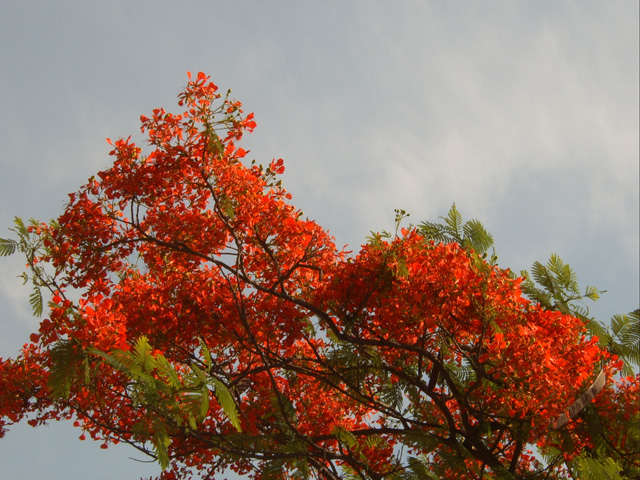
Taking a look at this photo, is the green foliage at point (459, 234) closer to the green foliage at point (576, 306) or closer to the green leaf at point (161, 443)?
the green foliage at point (576, 306)

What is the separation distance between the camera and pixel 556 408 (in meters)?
4.60

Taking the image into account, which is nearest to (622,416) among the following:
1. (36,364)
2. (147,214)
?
(147,214)

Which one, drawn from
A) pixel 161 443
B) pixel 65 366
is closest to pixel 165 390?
pixel 161 443

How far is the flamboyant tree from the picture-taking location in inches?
197

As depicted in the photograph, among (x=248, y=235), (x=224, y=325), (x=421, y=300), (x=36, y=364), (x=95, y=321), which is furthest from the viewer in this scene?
(x=36, y=364)

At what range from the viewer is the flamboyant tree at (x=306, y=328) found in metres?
5.00

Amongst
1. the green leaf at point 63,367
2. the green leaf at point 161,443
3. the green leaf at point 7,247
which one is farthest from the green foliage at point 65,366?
the green leaf at point 7,247

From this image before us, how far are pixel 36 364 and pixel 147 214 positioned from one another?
8.76 feet

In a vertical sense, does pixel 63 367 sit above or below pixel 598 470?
above

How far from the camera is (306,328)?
6.25m

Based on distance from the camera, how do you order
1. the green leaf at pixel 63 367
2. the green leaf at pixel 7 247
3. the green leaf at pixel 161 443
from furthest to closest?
the green leaf at pixel 7 247
the green leaf at pixel 63 367
the green leaf at pixel 161 443

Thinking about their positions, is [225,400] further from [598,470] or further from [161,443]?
[598,470]

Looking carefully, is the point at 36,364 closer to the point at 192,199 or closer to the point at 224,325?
the point at 224,325

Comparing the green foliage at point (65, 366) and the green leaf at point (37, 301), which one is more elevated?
the green leaf at point (37, 301)
